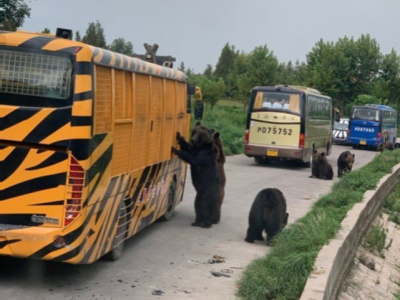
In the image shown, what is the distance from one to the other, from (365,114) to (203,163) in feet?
115

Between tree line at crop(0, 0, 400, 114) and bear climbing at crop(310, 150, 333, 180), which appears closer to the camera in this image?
bear climbing at crop(310, 150, 333, 180)

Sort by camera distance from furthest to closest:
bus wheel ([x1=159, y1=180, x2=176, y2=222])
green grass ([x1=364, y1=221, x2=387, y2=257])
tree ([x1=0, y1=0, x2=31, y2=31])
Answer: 1. tree ([x1=0, y1=0, x2=31, y2=31])
2. green grass ([x1=364, y1=221, x2=387, y2=257])
3. bus wheel ([x1=159, y1=180, x2=176, y2=222])

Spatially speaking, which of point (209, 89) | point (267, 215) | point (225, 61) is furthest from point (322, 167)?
point (225, 61)

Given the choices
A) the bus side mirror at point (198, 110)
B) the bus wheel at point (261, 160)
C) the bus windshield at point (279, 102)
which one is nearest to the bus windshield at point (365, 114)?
the bus wheel at point (261, 160)

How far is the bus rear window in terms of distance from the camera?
7.05 m

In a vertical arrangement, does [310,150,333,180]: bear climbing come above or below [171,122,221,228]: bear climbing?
below

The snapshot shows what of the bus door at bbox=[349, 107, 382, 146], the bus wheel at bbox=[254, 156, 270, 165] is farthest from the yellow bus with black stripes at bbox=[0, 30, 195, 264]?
the bus door at bbox=[349, 107, 382, 146]

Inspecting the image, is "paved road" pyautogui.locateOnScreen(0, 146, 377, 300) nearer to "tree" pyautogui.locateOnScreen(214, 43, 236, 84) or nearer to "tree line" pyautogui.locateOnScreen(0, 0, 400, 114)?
"tree line" pyautogui.locateOnScreen(0, 0, 400, 114)

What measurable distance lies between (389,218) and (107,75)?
12261 millimetres

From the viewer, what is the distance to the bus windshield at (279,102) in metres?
25.0

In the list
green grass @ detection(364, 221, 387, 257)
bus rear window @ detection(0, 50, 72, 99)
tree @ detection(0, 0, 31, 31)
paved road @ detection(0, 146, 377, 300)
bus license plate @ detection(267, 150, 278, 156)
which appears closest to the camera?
bus rear window @ detection(0, 50, 72, 99)

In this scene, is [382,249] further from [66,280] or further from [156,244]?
[66,280]

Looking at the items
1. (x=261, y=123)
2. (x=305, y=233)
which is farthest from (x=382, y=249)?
(x=261, y=123)

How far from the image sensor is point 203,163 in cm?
1112
